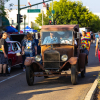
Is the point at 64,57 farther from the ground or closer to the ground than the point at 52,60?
farther from the ground

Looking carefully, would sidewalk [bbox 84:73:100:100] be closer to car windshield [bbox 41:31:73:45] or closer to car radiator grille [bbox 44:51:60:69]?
car radiator grille [bbox 44:51:60:69]

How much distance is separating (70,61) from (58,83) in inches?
47.1

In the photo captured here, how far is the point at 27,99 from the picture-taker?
7332mm

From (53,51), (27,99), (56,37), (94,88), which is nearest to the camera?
(27,99)

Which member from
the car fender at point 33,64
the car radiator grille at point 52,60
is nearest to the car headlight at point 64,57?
the car radiator grille at point 52,60

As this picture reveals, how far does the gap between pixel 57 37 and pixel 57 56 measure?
1036 millimetres

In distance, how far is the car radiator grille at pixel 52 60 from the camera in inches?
372

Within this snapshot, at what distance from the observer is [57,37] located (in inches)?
403

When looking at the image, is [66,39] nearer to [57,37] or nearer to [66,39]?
[66,39]

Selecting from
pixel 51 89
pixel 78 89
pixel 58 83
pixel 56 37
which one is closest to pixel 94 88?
pixel 78 89

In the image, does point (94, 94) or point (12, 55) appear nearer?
point (94, 94)

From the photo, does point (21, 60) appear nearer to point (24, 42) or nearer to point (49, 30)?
point (24, 42)

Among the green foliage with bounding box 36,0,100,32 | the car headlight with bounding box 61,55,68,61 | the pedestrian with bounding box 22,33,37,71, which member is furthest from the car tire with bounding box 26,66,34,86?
the green foliage with bounding box 36,0,100,32

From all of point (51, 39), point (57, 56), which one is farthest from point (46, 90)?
point (51, 39)
